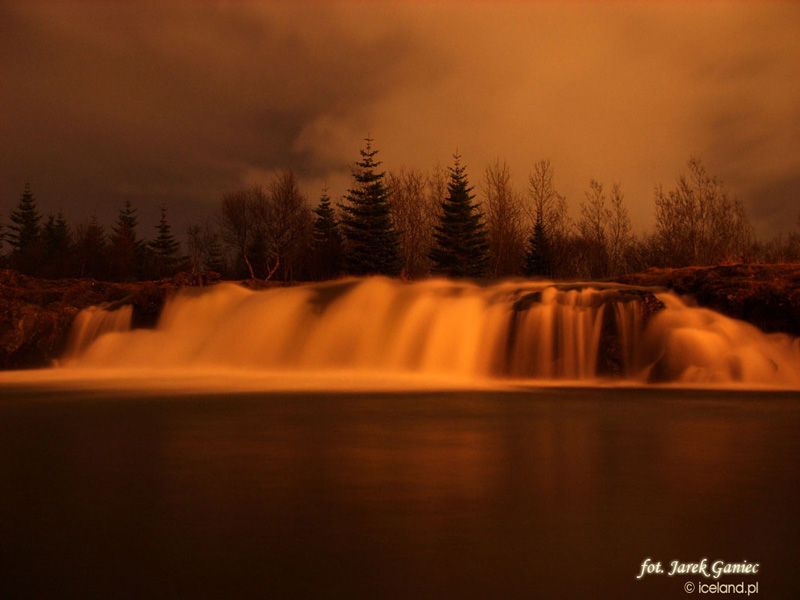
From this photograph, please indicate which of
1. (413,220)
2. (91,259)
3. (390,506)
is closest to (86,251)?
(91,259)

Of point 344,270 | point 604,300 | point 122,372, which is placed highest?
point 344,270

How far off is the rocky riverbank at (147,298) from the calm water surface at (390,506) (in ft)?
18.2

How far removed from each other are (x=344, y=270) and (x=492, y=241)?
11380mm

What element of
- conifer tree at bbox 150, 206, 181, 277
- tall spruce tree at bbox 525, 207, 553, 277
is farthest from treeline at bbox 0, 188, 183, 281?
tall spruce tree at bbox 525, 207, 553, 277

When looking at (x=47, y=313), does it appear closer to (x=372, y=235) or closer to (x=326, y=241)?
(x=372, y=235)

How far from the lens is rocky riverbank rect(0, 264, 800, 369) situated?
33.5 feet

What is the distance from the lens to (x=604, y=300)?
10219 mm

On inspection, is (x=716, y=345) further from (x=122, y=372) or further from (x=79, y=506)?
(x=122, y=372)

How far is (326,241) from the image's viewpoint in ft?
153

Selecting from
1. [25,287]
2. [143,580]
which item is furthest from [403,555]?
[25,287]

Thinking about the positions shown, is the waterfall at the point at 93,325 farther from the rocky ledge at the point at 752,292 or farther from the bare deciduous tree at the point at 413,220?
the bare deciduous tree at the point at 413,220

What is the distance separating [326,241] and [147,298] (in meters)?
32.4

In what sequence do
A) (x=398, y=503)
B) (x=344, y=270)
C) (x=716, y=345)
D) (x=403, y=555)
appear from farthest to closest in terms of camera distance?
(x=344, y=270) → (x=716, y=345) → (x=398, y=503) → (x=403, y=555)

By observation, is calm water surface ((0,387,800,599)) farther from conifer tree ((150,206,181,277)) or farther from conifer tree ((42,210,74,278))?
conifer tree ((150,206,181,277))
